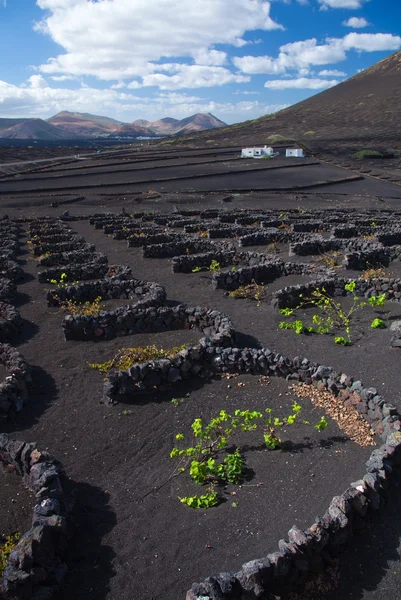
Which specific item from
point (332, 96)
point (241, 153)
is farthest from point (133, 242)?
point (332, 96)

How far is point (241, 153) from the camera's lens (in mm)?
73562

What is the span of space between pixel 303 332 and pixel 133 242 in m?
12.6

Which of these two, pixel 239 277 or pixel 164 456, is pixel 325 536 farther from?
pixel 239 277

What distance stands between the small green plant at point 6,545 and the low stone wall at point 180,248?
14770 millimetres

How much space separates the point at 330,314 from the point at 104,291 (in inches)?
261

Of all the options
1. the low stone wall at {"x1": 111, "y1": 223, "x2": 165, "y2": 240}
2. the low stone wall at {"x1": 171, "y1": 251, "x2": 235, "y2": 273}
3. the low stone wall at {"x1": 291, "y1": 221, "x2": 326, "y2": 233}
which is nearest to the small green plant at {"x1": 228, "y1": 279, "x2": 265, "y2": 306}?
the low stone wall at {"x1": 171, "y1": 251, "x2": 235, "y2": 273}

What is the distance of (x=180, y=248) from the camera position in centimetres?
1981

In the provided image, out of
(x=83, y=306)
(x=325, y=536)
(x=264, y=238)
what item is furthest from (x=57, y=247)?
(x=325, y=536)

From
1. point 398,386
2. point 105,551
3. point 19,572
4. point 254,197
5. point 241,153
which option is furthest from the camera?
point 241,153

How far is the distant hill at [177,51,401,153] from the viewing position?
80250 mm

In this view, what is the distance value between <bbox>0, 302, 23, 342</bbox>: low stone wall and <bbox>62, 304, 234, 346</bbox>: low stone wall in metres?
1.50

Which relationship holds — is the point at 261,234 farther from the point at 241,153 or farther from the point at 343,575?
the point at 241,153

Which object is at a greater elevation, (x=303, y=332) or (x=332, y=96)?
(x=332, y=96)

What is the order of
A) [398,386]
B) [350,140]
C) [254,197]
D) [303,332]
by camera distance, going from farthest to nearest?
[350,140] < [254,197] < [303,332] < [398,386]
